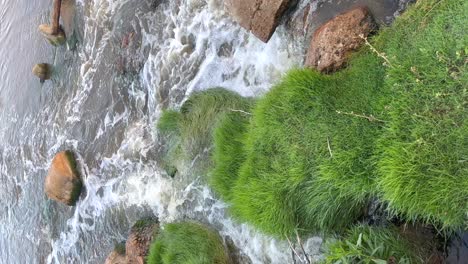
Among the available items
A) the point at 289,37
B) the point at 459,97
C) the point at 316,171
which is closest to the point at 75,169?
the point at 289,37

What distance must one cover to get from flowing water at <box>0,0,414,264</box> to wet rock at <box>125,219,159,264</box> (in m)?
0.18

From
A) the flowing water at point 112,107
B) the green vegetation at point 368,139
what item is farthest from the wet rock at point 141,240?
the green vegetation at point 368,139

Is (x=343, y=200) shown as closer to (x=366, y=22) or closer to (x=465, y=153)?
(x=465, y=153)

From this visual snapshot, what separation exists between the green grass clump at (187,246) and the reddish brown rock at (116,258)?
0.88 metres

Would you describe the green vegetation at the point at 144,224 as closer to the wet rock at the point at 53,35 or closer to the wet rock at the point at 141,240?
the wet rock at the point at 141,240

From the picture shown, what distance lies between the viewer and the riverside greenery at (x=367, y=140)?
11.5ft

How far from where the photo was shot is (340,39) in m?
4.58

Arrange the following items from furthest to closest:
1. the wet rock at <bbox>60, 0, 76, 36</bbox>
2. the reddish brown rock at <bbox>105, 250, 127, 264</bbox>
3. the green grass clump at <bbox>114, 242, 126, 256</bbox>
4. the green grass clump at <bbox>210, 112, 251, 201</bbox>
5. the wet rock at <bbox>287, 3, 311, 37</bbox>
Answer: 1. the wet rock at <bbox>60, 0, 76, 36</bbox>
2. the green grass clump at <bbox>114, 242, 126, 256</bbox>
3. the reddish brown rock at <bbox>105, 250, 127, 264</bbox>
4. the wet rock at <bbox>287, 3, 311, 37</bbox>
5. the green grass clump at <bbox>210, 112, 251, 201</bbox>

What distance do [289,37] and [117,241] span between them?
13.1 ft

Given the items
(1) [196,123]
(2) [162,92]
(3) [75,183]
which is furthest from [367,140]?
(3) [75,183]

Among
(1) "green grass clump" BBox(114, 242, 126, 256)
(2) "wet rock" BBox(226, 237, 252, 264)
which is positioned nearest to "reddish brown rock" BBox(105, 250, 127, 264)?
(1) "green grass clump" BBox(114, 242, 126, 256)

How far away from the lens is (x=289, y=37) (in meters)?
5.35

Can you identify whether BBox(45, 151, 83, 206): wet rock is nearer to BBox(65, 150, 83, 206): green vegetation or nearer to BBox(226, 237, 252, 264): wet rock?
BBox(65, 150, 83, 206): green vegetation

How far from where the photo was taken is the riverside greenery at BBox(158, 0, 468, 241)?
11.5 ft
